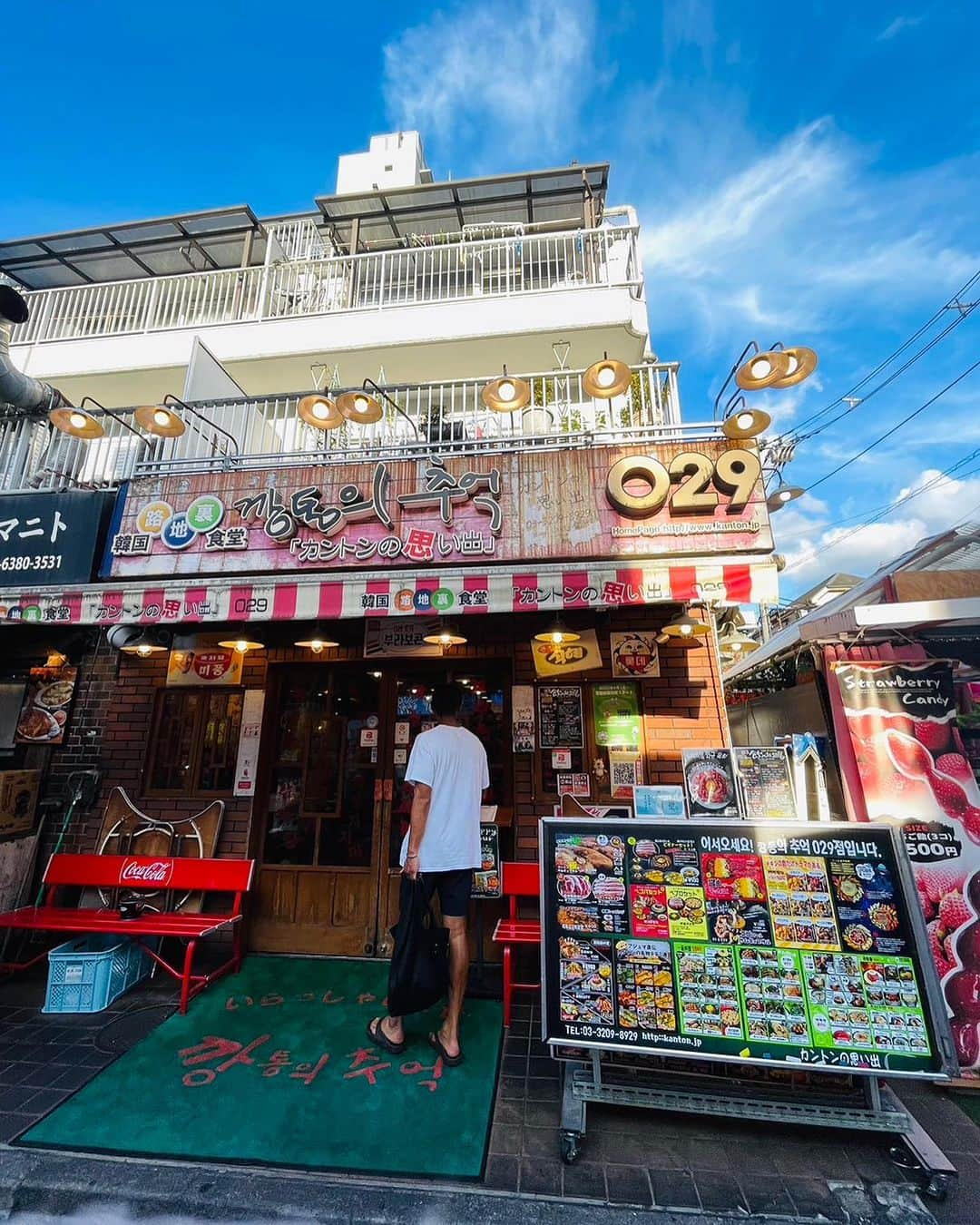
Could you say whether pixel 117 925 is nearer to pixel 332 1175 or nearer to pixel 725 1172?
pixel 332 1175

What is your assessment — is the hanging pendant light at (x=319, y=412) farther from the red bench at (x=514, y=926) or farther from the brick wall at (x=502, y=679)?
the red bench at (x=514, y=926)

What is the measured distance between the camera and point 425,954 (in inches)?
139

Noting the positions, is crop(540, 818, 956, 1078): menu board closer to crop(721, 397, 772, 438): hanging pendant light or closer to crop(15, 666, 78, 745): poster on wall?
crop(721, 397, 772, 438): hanging pendant light

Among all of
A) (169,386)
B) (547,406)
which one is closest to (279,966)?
(547,406)

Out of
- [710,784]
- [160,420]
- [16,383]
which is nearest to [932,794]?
[710,784]

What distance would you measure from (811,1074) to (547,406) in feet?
19.4

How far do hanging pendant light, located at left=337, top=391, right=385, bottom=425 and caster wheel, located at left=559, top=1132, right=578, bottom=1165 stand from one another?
5430 mm

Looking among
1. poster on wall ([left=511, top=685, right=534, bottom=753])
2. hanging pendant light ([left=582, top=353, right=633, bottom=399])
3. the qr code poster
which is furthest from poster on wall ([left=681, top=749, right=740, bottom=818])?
hanging pendant light ([left=582, top=353, right=633, bottom=399])

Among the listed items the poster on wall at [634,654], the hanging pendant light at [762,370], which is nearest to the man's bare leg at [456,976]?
the poster on wall at [634,654]

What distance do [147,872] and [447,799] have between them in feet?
11.2

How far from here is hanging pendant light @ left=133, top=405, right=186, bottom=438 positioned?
16.7 feet

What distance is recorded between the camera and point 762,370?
170 inches

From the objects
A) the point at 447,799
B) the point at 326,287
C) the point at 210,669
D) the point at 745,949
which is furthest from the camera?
the point at 326,287

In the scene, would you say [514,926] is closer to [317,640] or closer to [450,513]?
[317,640]
